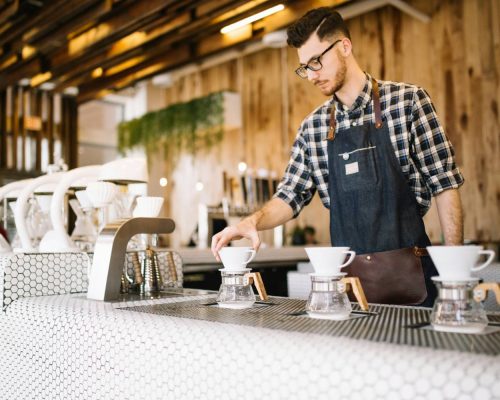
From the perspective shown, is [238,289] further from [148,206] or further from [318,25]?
[318,25]

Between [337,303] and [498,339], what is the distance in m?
0.34

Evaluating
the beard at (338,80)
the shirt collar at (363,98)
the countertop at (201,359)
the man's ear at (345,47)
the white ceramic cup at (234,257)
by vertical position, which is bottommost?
the countertop at (201,359)

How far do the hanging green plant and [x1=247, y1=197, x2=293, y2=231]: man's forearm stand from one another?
5.43 m

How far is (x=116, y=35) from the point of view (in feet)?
16.4

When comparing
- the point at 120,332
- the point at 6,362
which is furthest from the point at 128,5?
the point at 120,332

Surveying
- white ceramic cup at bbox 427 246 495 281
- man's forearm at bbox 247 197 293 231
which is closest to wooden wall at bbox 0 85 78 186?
man's forearm at bbox 247 197 293 231

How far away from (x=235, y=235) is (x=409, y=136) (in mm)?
790

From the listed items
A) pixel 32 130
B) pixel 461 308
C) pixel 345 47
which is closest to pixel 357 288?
pixel 461 308

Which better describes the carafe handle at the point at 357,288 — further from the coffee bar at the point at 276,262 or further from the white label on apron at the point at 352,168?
the white label on apron at the point at 352,168

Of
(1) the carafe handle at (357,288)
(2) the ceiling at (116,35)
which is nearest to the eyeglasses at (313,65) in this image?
(1) the carafe handle at (357,288)

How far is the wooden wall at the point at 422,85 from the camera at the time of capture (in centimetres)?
514

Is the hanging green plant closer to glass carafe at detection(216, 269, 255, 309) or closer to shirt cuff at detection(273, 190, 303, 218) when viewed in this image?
shirt cuff at detection(273, 190, 303, 218)

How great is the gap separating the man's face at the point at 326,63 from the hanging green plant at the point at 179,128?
5.43 m

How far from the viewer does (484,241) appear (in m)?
5.05
